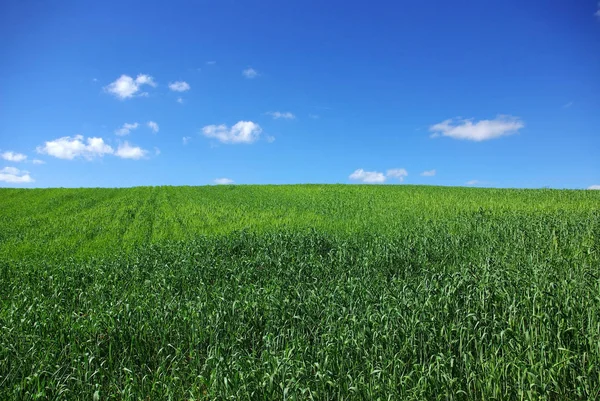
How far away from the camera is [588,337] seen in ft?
17.6

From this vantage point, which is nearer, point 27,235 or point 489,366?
point 489,366

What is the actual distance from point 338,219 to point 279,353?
1442 centimetres

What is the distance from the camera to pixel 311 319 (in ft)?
22.0

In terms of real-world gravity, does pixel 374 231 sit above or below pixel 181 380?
above

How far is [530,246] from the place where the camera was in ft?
40.7

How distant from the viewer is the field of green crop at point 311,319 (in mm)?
4953

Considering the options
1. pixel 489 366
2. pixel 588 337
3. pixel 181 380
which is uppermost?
pixel 588 337

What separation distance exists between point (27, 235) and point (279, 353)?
18.0 m

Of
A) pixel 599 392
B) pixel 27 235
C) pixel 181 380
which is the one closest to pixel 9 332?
pixel 181 380

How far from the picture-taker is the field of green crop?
16.3 ft

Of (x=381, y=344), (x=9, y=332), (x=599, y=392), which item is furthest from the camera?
(x=9, y=332)

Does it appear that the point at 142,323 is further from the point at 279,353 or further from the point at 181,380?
the point at 279,353

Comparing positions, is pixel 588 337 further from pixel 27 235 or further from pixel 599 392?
pixel 27 235

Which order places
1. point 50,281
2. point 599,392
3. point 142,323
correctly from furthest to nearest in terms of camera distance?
point 50,281 → point 142,323 → point 599,392
